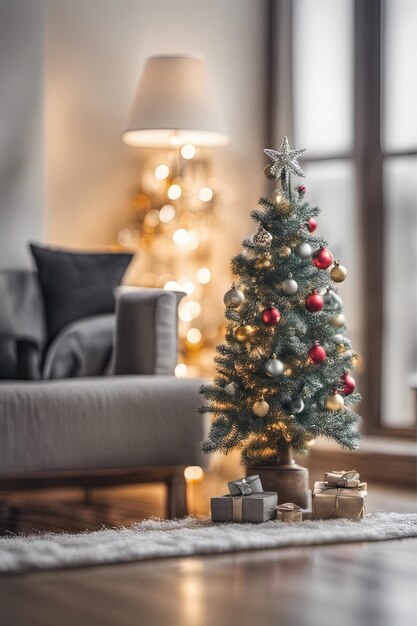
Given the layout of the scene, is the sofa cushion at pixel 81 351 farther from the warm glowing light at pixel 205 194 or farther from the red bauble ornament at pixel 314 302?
the warm glowing light at pixel 205 194

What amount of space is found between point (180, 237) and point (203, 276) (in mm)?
257

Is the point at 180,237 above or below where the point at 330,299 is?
above

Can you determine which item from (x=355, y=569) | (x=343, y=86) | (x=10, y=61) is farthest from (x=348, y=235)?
(x=355, y=569)

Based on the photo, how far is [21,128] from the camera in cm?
494

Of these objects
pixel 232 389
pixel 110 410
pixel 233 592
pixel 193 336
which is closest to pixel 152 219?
pixel 193 336

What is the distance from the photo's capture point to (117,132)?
17.9 feet

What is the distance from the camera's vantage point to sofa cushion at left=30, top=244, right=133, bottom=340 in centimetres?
441

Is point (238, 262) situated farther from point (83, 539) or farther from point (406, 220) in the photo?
point (406, 220)

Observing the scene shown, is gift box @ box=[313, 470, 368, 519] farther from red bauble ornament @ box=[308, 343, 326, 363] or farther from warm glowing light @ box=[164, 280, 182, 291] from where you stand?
warm glowing light @ box=[164, 280, 182, 291]

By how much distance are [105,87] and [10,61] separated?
0.62 m

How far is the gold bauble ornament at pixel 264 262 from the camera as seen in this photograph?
328 cm

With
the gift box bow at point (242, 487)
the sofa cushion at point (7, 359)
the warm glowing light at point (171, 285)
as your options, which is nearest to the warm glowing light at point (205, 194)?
the warm glowing light at point (171, 285)

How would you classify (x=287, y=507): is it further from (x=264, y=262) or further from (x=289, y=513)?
(x=264, y=262)

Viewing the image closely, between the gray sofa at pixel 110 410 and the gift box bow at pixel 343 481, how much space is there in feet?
3.08
